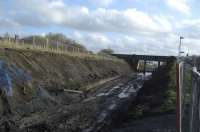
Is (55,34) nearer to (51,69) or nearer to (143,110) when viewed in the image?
(51,69)

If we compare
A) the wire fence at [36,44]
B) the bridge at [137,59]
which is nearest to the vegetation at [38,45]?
the wire fence at [36,44]

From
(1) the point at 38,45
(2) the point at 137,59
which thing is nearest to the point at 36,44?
(1) the point at 38,45

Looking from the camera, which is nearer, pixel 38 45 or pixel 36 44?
pixel 38 45

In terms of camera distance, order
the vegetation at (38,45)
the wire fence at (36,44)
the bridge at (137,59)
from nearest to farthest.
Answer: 1. the vegetation at (38,45)
2. the wire fence at (36,44)
3. the bridge at (137,59)

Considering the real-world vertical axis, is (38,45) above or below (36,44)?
below

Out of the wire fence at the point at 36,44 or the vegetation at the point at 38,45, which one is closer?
the vegetation at the point at 38,45

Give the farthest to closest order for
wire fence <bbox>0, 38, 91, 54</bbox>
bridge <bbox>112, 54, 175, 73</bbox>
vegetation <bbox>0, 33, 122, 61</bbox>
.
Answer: bridge <bbox>112, 54, 175, 73</bbox>, wire fence <bbox>0, 38, 91, 54</bbox>, vegetation <bbox>0, 33, 122, 61</bbox>

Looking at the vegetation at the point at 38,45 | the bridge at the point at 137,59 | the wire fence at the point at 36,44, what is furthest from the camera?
the bridge at the point at 137,59

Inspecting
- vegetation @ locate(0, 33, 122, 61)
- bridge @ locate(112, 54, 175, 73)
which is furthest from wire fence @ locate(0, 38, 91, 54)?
bridge @ locate(112, 54, 175, 73)

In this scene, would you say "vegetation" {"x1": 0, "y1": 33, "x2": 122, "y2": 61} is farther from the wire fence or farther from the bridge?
the bridge

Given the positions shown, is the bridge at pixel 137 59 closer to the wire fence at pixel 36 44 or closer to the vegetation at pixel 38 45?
the vegetation at pixel 38 45

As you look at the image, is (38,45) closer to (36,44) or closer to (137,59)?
(36,44)

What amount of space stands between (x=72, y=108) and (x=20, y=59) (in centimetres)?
897

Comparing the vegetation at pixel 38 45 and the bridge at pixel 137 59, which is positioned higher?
the vegetation at pixel 38 45
